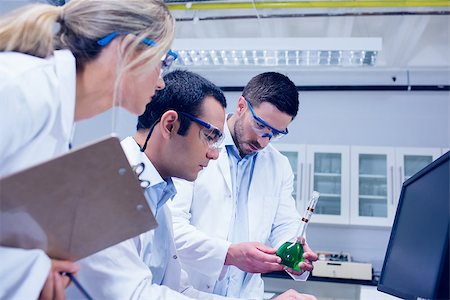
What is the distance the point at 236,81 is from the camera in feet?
17.3

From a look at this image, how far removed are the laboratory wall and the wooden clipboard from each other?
3.73 meters

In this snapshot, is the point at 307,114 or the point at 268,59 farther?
the point at 307,114

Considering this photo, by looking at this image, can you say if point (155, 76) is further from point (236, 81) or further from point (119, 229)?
point (236, 81)

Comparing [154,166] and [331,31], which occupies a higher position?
[331,31]

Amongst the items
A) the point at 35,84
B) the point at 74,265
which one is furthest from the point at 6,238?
the point at 35,84

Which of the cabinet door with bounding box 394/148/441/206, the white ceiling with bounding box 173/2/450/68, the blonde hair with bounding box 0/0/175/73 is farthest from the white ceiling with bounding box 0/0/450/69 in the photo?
the blonde hair with bounding box 0/0/175/73

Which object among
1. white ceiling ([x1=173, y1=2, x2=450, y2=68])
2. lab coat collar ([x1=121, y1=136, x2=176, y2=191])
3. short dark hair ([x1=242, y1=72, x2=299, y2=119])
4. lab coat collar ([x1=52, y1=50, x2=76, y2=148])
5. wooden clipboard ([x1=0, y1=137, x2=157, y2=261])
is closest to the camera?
wooden clipboard ([x1=0, y1=137, x2=157, y2=261])

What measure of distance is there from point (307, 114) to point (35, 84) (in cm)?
433

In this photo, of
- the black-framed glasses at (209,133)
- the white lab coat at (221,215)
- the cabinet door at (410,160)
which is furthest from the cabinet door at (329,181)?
the black-framed glasses at (209,133)

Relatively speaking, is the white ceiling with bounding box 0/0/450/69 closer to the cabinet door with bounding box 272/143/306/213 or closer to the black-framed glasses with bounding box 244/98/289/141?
the cabinet door with bounding box 272/143/306/213

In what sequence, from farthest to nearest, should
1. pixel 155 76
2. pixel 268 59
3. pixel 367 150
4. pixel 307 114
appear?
pixel 307 114, pixel 367 150, pixel 268 59, pixel 155 76

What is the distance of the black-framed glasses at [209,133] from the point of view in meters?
1.50

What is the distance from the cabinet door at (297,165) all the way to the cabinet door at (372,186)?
485mm

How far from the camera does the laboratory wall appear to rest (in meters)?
4.71
